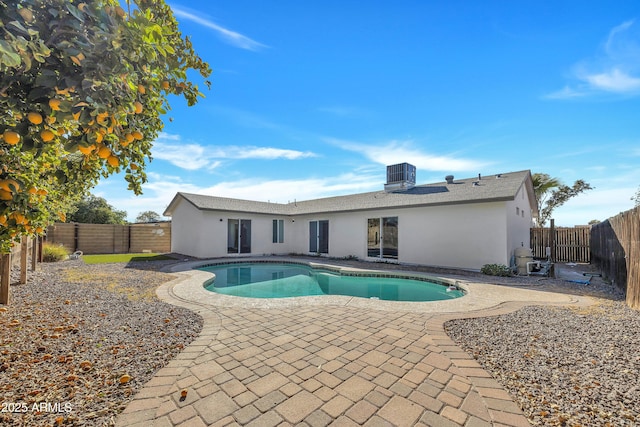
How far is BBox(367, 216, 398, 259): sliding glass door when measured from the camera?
12969 millimetres

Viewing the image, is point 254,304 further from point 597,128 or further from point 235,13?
point 597,128

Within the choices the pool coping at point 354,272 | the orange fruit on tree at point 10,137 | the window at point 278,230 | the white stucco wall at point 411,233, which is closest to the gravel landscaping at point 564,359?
the pool coping at point 354,272

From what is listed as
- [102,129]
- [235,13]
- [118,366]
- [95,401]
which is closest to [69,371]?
[118,366]

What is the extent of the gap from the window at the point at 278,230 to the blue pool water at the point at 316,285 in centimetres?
509

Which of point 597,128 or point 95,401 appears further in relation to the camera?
point 597,128

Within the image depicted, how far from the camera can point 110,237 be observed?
56.9ft


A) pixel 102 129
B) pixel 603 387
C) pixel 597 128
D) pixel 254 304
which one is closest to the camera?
pixel 102 129

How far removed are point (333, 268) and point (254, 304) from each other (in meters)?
6.35

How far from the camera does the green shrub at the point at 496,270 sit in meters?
9.51

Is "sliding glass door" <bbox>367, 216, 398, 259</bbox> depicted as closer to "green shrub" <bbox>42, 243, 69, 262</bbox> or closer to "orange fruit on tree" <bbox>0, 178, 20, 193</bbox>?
"orange fruit on tree" <bbox>0, 178, 20, 193</bbox>

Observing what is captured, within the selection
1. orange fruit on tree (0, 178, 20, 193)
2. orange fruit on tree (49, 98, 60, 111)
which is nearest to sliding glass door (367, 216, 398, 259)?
orange fruit on tree (0, 178, 20, 193)

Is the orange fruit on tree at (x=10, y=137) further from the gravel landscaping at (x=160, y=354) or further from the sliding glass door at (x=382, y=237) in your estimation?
the sliding glass door at (x=382, y=237)

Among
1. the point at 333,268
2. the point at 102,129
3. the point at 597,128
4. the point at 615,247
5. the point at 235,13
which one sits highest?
the point at 235,13

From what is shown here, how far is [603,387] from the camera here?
2580 millimetres
